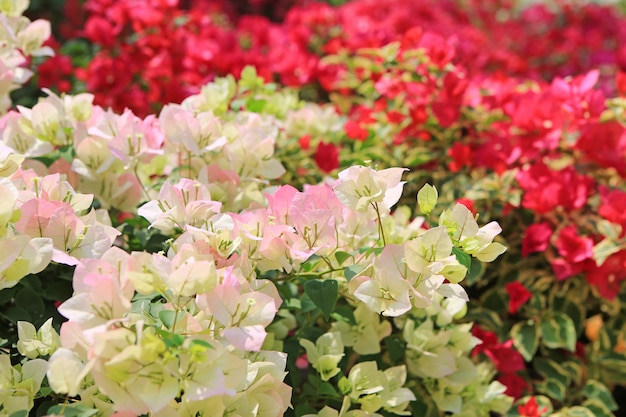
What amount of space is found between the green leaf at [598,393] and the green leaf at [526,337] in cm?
14

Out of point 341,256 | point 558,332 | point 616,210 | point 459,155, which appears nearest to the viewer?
point 341,256

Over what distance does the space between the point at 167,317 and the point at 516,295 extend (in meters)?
0.92

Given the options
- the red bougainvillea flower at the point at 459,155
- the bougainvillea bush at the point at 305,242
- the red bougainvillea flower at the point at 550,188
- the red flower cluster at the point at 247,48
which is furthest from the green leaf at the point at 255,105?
the red bougainvillea flower at the point at 550,188

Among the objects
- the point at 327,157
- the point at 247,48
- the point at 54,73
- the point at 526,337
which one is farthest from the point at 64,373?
the point at 247,48

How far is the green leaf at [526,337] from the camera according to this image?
4.94 feet

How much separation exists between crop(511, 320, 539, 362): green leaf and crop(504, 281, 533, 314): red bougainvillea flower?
0.16ft

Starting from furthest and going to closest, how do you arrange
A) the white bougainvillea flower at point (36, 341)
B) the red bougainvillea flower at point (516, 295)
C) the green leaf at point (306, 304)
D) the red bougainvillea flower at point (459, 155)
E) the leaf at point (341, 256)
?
the red bougainvillea flower at point (459, 155), the red bougainvillea flower at point (516, 295), the green leaf at point (306, 304), the leaf at point (341, 256), the white bougainvillea flower at point (36, 341)

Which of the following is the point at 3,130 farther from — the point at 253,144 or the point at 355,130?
the point at 355,130

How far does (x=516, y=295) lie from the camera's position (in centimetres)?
Answer: 154

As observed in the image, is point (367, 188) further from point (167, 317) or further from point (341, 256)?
point (167, 317)

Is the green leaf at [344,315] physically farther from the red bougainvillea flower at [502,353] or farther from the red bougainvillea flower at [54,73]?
the red bougainvillea flower at [54,73]

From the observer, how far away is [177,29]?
2.19 m

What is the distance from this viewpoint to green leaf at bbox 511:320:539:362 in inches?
59.3

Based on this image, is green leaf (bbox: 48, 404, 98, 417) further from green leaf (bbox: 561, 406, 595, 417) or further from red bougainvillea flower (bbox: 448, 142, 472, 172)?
red bougainvillea flower (bbox: 448, 142, 472, 172)
